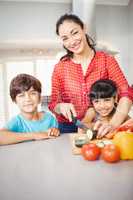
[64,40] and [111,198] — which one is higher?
[64,40]

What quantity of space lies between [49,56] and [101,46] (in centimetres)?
17

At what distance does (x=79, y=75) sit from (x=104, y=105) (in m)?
0.12

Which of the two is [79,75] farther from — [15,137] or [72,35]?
[15,137]

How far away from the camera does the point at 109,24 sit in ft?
2.54

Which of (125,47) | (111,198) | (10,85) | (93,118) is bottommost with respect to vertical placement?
(111,198)

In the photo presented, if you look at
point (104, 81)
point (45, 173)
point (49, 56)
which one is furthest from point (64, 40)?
point (45, 173)

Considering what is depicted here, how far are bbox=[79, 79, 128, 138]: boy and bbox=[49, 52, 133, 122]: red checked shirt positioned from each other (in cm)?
2

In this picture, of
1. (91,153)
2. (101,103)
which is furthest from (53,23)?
(91,153)

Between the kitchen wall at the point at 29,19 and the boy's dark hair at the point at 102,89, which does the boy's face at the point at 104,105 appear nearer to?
the boy's dark hair at the point at 102,89

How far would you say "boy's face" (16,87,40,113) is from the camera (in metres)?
0.73

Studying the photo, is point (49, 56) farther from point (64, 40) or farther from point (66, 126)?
point (66, 126)

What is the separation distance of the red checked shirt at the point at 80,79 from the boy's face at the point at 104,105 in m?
0.03

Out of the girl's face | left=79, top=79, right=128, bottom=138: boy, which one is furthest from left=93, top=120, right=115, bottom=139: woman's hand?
the girl's face

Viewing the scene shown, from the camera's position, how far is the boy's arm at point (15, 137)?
2.40 feet
